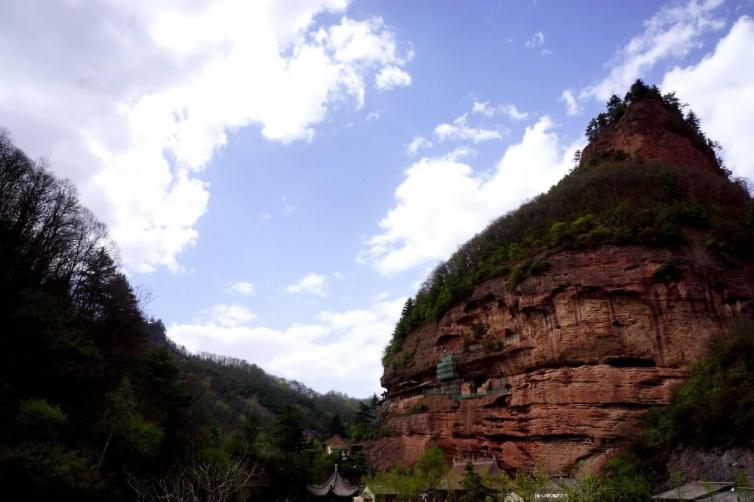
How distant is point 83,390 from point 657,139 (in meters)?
43.9

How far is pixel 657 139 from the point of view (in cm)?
4397

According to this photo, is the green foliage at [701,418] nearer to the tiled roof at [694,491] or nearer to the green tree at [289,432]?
the tiled roof at [694,491]

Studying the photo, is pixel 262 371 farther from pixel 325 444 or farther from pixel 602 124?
pixel 602 124

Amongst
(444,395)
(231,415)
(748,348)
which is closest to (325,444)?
(231,415)

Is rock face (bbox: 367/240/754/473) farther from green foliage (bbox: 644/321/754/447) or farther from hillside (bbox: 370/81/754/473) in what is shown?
green foliage (bbox: 644/321/754/447)

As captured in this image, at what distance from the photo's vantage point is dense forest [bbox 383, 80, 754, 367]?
31.0m

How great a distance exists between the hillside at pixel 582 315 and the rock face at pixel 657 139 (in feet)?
0.84

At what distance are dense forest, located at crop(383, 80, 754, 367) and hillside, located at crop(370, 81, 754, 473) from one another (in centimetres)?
12

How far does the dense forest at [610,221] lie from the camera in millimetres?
31031

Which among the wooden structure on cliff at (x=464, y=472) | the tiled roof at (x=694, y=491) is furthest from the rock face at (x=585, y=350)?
the tiled roof at (x=694, y=491)

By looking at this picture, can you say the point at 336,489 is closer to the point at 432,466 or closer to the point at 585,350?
the point at 432,466

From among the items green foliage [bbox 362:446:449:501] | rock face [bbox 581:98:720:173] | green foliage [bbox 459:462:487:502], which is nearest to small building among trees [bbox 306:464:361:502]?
green foliage [bbox 362:446:449:501]

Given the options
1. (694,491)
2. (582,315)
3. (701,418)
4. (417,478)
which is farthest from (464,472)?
(694,491)

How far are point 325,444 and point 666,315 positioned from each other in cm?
4770
